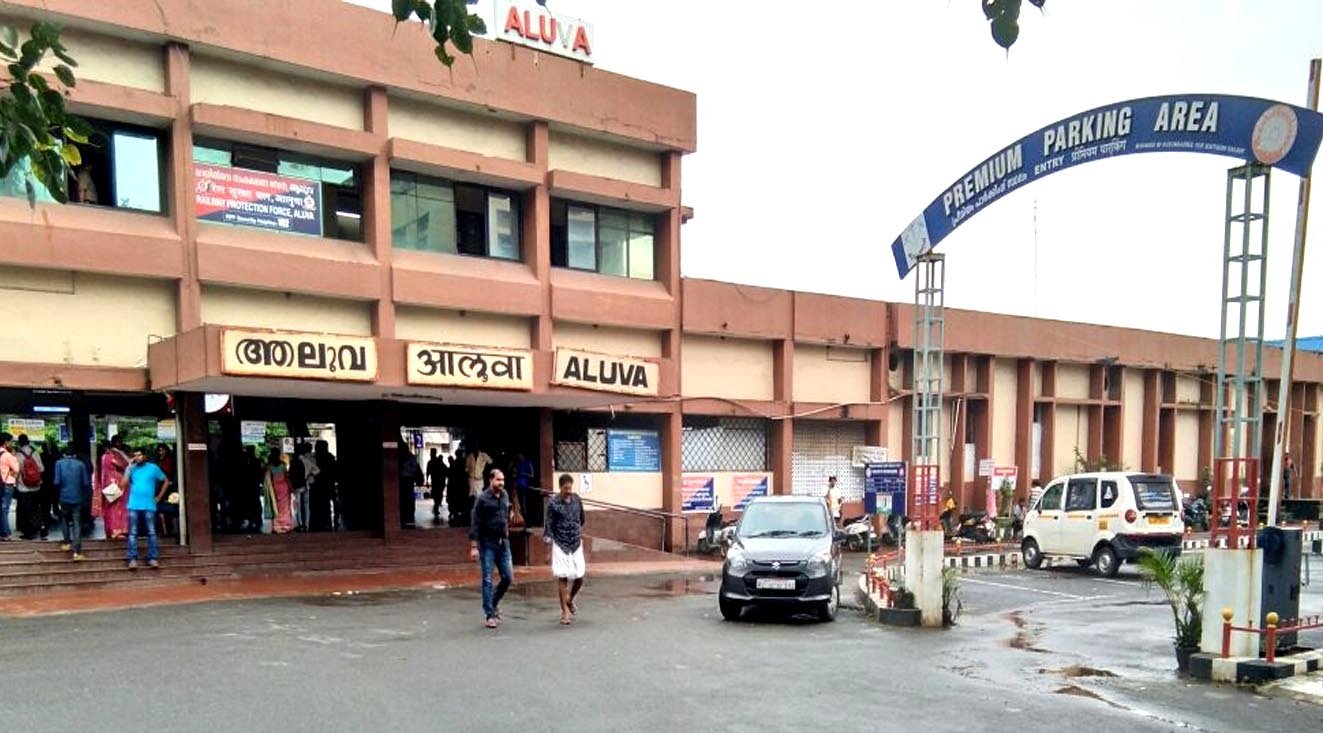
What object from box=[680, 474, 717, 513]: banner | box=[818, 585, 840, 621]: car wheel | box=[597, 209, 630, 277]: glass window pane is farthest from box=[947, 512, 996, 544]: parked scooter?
box=[818, 585, 840, 621]: car wheel

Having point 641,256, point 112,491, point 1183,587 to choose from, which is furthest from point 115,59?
point 1183,587

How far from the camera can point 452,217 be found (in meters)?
19.5

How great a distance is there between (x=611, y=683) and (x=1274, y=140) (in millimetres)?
7868

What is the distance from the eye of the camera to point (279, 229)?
56.1 feet

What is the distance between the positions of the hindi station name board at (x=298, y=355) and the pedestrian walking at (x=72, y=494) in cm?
295

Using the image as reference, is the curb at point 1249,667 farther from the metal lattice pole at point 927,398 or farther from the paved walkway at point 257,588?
the paved walkway at point 257,588

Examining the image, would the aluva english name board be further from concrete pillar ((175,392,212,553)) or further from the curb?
the curb

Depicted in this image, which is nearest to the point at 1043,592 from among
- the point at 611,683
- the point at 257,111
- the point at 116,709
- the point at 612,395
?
the point at 612,395

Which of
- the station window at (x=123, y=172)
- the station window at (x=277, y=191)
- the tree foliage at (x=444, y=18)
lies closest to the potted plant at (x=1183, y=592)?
the tree foliage at (x=444, y=18)

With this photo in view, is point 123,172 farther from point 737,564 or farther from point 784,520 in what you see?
point 784,520

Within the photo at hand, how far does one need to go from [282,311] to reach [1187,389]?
30666 mm

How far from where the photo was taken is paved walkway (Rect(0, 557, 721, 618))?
40.9 ft

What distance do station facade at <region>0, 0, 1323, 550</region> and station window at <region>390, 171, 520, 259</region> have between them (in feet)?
0.18

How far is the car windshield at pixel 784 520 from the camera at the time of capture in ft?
42.7
